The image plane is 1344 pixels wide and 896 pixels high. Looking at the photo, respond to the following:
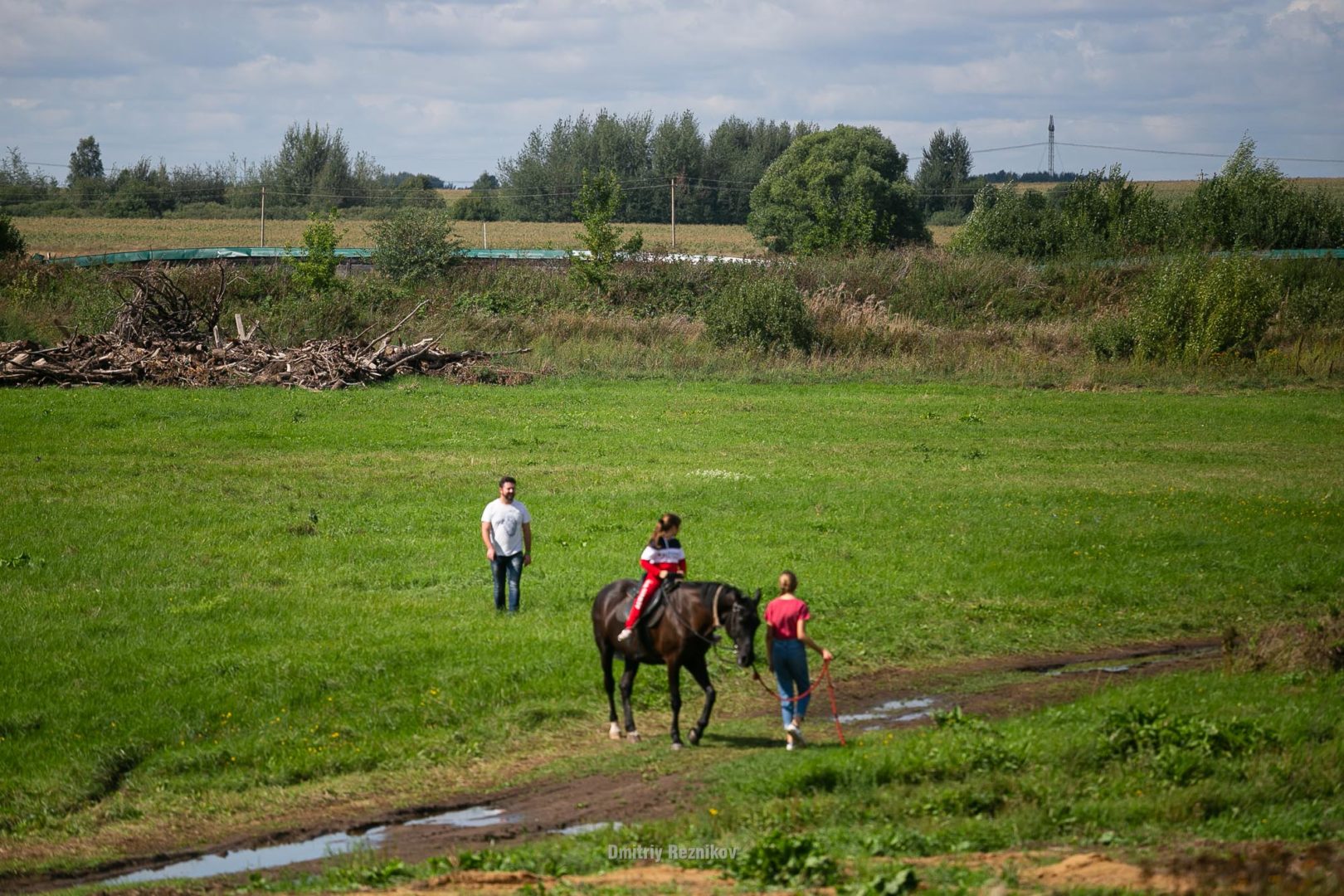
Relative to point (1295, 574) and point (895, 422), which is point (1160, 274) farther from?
point (1295, 574)

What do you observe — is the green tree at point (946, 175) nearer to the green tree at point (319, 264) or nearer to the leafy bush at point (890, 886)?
the green tree at point (319, 264)

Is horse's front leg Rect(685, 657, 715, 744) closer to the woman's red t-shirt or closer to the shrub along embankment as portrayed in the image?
the woman's red t-shirt

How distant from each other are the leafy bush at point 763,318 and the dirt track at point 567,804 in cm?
3405

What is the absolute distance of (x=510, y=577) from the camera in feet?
54.5

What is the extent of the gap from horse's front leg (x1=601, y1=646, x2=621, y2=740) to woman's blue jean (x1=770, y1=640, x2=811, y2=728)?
76.1 inches

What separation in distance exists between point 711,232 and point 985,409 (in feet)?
250

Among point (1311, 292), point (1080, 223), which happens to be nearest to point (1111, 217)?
point (1080, 223)

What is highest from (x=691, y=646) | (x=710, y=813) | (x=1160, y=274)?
(x=1160, y=274)

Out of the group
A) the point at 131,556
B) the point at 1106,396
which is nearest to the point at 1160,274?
the point at 1106,396

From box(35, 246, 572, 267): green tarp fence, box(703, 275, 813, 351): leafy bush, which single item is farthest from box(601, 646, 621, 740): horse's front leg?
box(35, 246, 572, 267): green tarp fence

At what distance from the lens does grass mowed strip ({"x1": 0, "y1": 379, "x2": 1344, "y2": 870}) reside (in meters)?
13.1

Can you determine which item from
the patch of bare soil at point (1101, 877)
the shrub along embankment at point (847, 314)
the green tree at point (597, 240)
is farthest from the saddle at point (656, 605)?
the green tree at point (597, 240)

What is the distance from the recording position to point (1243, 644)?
14.3 metres

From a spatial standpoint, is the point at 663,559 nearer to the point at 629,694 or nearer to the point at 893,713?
the point at 629,694
